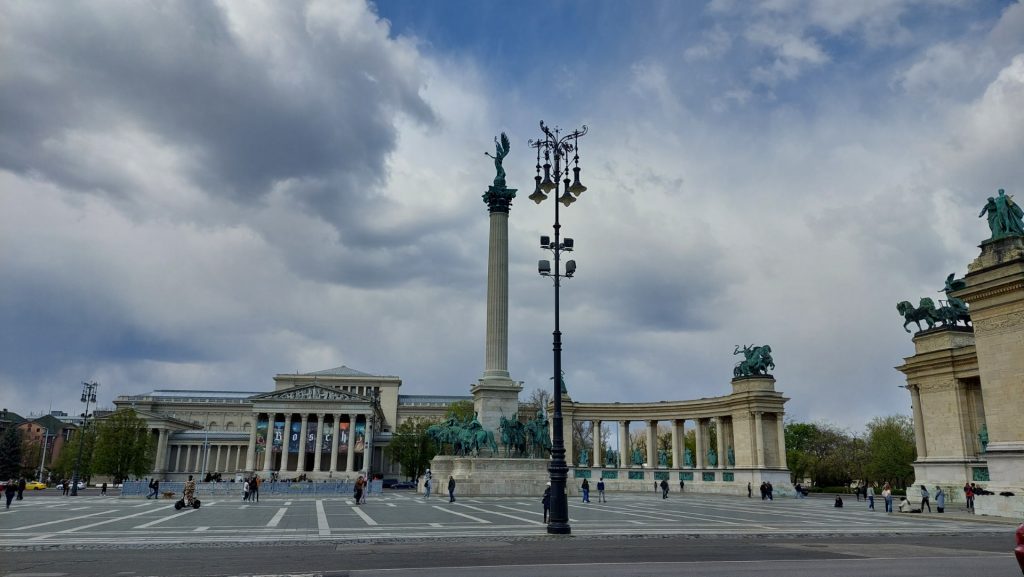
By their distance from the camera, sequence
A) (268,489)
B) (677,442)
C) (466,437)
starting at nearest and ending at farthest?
(466,437)
(268,489)
(677,442)

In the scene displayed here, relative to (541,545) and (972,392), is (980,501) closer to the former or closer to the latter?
(972,392)

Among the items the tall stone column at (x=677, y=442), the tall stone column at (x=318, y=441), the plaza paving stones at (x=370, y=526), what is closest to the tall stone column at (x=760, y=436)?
the tall stone column at (x=677, y=442)

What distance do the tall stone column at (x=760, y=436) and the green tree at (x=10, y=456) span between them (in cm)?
10704

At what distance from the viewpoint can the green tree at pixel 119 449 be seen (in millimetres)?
86000

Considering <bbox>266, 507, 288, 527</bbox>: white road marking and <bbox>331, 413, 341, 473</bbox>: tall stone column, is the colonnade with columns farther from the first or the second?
<bbox>331, 413, 341, 473</bbox>: tall stone column

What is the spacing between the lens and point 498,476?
4809 centimetres

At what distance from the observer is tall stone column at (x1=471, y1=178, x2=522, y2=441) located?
51.9 metres

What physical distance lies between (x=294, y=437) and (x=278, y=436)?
2.72 m

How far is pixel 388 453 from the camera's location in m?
121

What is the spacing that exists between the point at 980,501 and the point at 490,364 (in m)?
33.1

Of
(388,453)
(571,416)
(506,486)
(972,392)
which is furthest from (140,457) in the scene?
(972,392)

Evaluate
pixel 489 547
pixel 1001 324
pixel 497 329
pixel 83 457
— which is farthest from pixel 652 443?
pixel 83 457

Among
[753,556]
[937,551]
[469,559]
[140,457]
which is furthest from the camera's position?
[140,457]

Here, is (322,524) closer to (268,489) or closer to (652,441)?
(268,489)
